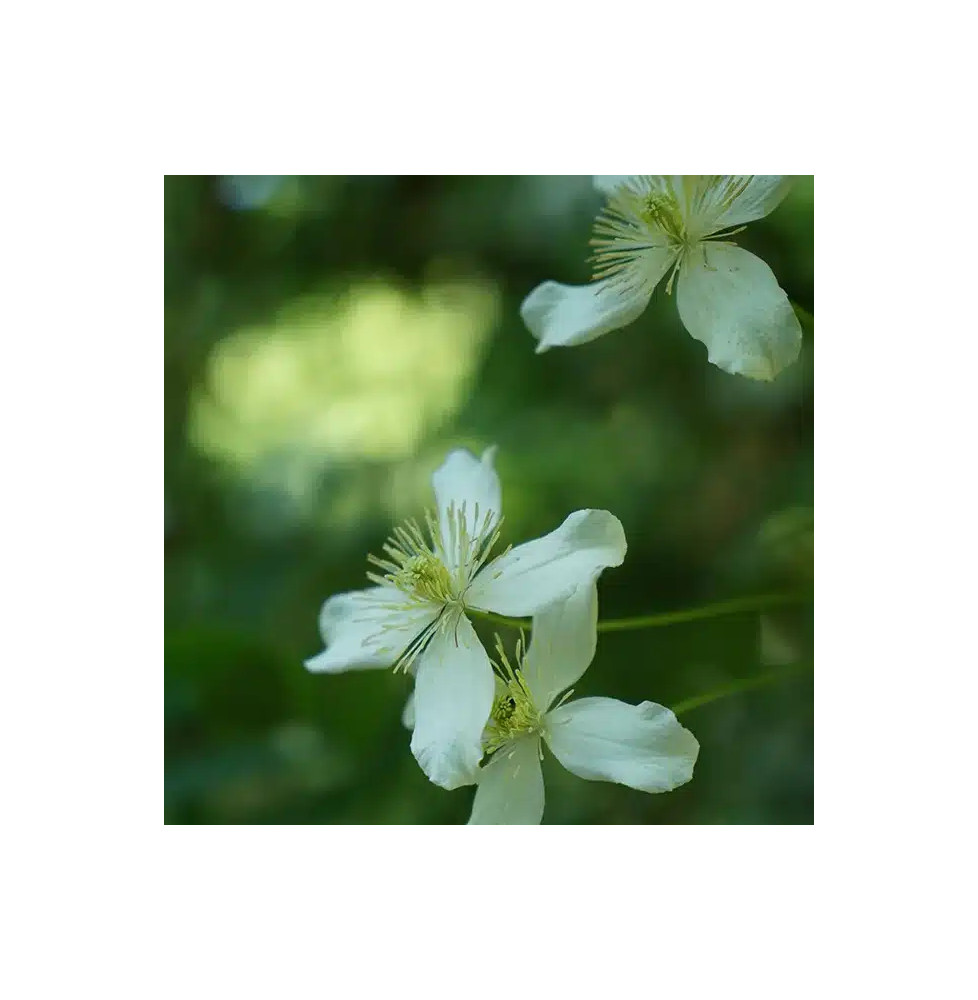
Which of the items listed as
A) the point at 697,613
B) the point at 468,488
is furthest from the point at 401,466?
the point at 697,613

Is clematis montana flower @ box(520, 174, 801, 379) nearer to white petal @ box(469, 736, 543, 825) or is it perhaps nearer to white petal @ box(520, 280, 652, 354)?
white petal @ box(520, 280, 652, 354)

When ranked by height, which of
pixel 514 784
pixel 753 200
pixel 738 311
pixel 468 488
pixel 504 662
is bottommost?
pixel 514 784

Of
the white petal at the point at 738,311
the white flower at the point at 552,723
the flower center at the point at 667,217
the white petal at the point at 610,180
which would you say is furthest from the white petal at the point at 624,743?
the white petal at the point at 610,180

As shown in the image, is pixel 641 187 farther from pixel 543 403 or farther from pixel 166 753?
pixel 166 753

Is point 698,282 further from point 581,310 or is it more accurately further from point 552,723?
point 552,723

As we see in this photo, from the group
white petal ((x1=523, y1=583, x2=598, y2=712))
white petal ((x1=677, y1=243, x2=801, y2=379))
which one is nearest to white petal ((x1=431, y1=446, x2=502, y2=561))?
white petal ((x1=523, y1=583, x2=598, y2=712))
